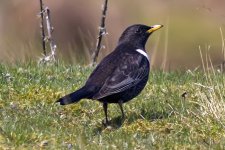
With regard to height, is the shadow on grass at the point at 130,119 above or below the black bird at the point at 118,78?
below

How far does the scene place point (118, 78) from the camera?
34.6 feet

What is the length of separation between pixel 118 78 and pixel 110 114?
78 cm

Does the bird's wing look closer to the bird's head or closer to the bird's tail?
the bird's tail

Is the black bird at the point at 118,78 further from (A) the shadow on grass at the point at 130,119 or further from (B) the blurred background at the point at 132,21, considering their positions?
(B) the blurred background at the point at 132,21

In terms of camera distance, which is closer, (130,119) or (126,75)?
A: (126,75)

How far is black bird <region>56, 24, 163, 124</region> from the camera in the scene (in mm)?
10258

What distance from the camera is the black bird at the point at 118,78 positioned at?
1026 centimetres

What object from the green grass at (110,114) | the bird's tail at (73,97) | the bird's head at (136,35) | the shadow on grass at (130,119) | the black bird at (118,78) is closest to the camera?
the green grass at (110,114)

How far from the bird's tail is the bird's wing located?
0.15m

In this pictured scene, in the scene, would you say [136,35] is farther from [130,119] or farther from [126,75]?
[130,119]

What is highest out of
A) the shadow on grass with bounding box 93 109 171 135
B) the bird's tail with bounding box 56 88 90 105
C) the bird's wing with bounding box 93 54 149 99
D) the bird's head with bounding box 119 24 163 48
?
the bird's head with bounding box 119 24 163 48

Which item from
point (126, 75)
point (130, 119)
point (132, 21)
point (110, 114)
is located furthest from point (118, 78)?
point (132, 21)

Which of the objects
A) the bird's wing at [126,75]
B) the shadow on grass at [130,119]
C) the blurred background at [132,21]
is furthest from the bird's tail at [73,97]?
the blurred background at [132,21]

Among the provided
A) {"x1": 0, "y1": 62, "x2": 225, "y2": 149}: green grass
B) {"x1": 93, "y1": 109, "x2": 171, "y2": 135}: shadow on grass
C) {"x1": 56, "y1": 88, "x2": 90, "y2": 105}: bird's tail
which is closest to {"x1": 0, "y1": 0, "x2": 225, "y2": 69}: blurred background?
{"x1": 0, "y1": 62, "x2": 225, "y2": 149}: green grass
